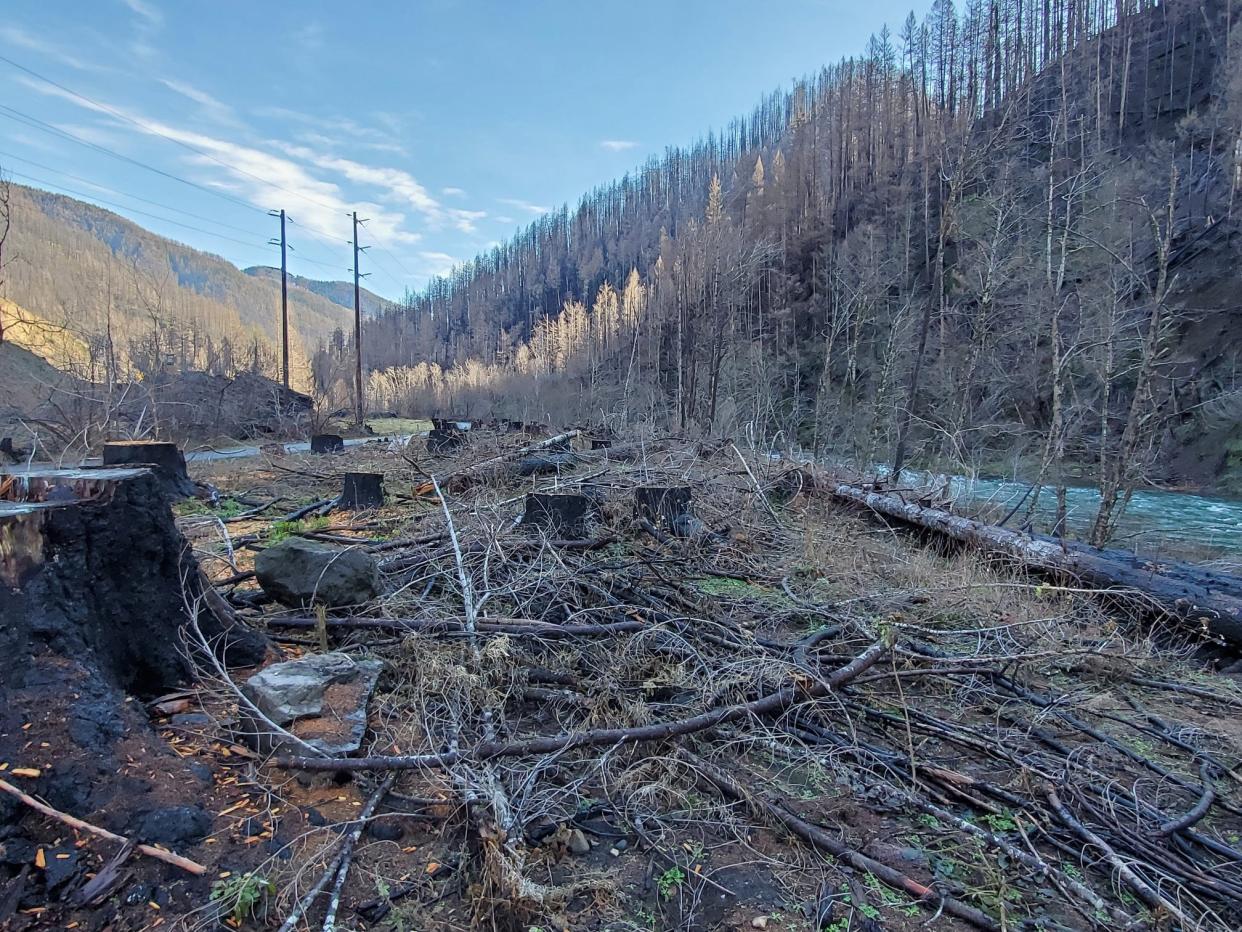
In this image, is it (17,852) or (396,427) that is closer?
(17,852)

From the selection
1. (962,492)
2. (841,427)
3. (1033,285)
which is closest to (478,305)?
(841,427)

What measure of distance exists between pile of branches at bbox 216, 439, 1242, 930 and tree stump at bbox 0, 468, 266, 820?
56 cm

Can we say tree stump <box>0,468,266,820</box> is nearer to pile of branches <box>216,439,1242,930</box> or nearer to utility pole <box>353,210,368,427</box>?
pile of branches <box>216,439,1242,930</box>

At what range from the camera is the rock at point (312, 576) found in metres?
3.71

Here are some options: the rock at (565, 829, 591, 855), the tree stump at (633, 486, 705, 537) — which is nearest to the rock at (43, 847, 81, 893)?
the rock at (565, 829, 591, 855)

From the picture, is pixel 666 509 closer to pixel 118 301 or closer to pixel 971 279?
pixel 971 279

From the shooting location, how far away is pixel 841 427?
27422 millimetres

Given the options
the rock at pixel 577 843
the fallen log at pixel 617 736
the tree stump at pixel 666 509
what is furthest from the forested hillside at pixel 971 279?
the rock at pixel 577 843

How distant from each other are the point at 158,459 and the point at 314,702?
7.54 metres

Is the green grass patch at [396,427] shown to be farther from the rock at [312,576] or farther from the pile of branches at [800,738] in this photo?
the pile of branches at [800,738]

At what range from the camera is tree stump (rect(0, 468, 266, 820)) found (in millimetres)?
1961

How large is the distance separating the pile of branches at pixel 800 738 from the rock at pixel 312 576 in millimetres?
187

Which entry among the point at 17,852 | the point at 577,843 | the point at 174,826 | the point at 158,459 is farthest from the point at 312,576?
the point at 158,459

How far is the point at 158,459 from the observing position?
318 inches
